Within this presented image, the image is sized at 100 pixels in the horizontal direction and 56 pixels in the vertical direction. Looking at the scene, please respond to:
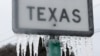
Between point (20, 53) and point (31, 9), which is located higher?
point (31, 9)

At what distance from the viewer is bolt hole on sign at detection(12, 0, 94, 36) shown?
940 millimetres

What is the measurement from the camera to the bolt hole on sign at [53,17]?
0.94 meters

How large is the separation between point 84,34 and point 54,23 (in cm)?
11

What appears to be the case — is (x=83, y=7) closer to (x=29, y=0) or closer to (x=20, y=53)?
(x=29, y=0)

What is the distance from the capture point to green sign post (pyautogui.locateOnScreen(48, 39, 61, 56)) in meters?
0.94

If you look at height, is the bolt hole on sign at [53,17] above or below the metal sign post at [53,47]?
above

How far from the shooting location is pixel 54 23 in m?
0.96

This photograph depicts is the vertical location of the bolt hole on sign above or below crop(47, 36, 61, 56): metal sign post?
above

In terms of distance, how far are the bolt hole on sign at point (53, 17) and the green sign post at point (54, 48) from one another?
3 cm

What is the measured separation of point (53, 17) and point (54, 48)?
102 millimetres

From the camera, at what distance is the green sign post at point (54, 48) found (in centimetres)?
94

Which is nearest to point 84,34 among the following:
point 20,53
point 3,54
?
point 20,53

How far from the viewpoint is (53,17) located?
96 cm

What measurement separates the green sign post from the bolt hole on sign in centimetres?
3
